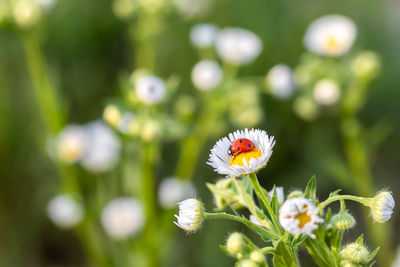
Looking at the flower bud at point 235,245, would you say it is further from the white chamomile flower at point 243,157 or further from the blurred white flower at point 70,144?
the blurred white flower at point 70,144

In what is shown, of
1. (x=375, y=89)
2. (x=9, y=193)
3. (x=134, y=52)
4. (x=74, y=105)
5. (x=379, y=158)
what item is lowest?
(x=379, y=158)

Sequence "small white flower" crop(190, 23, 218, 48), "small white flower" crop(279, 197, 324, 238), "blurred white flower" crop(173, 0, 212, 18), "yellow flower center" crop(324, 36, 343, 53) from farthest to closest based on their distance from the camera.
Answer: "blurred white flower" crop(173, 0, 212, 18) → "yellow flower center" crop(324, 36, 343, 53) → "small white flower" crop(190, 23, 218, 48) → "small white flower" crop(279, 197, 324, 238)

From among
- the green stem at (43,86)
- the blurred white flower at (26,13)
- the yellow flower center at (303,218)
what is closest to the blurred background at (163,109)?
the green stem at (43,86)

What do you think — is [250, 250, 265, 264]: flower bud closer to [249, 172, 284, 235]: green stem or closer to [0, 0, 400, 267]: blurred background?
[249, 172, 284, 235]: green stem

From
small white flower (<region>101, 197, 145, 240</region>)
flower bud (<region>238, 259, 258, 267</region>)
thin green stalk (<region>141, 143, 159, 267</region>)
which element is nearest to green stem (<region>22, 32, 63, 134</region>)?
small white flower (<region>101, 197, 145, 240</region>)

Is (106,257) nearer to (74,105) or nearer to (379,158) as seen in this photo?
(74,105)

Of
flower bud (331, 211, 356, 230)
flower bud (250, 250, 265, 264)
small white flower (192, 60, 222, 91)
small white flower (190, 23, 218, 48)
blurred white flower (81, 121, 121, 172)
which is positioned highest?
small white flower (190, 23, 218, 48)

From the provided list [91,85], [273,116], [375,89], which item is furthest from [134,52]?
[375,89]
